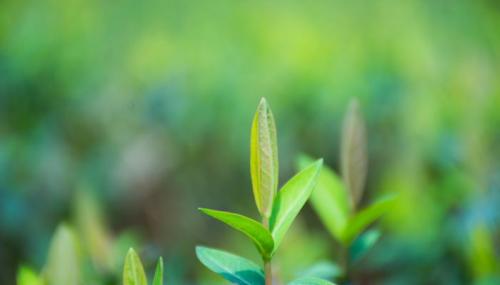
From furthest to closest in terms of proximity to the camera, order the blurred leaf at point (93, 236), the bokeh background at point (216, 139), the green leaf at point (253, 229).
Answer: the bokeh background at point (216, 139), the blurred leaf at point (93, 236), the green leaf at point (253, 229)

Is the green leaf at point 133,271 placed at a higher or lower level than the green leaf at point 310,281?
lower

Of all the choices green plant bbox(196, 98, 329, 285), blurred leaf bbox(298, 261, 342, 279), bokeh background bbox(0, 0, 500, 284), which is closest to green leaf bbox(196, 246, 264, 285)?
green plant bbox(196, 98, 329, 285)

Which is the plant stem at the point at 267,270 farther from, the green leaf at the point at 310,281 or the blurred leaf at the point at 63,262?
the blurred leaf at the point at 63,262

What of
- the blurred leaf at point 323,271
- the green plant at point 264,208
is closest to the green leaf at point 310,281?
the green plant at point 264,208

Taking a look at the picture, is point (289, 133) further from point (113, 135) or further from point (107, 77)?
point (107, 77)

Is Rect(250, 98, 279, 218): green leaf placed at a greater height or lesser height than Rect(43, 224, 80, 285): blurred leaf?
Answer: greater

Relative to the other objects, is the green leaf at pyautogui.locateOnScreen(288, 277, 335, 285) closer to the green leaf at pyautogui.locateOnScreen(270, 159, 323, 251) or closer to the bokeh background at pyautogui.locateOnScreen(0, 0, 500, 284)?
the green leaf at pyautogui.locateOnScreen(270, 159, 323, 251)

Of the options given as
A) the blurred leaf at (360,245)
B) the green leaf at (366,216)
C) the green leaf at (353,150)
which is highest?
the green leaf at (353,150)
